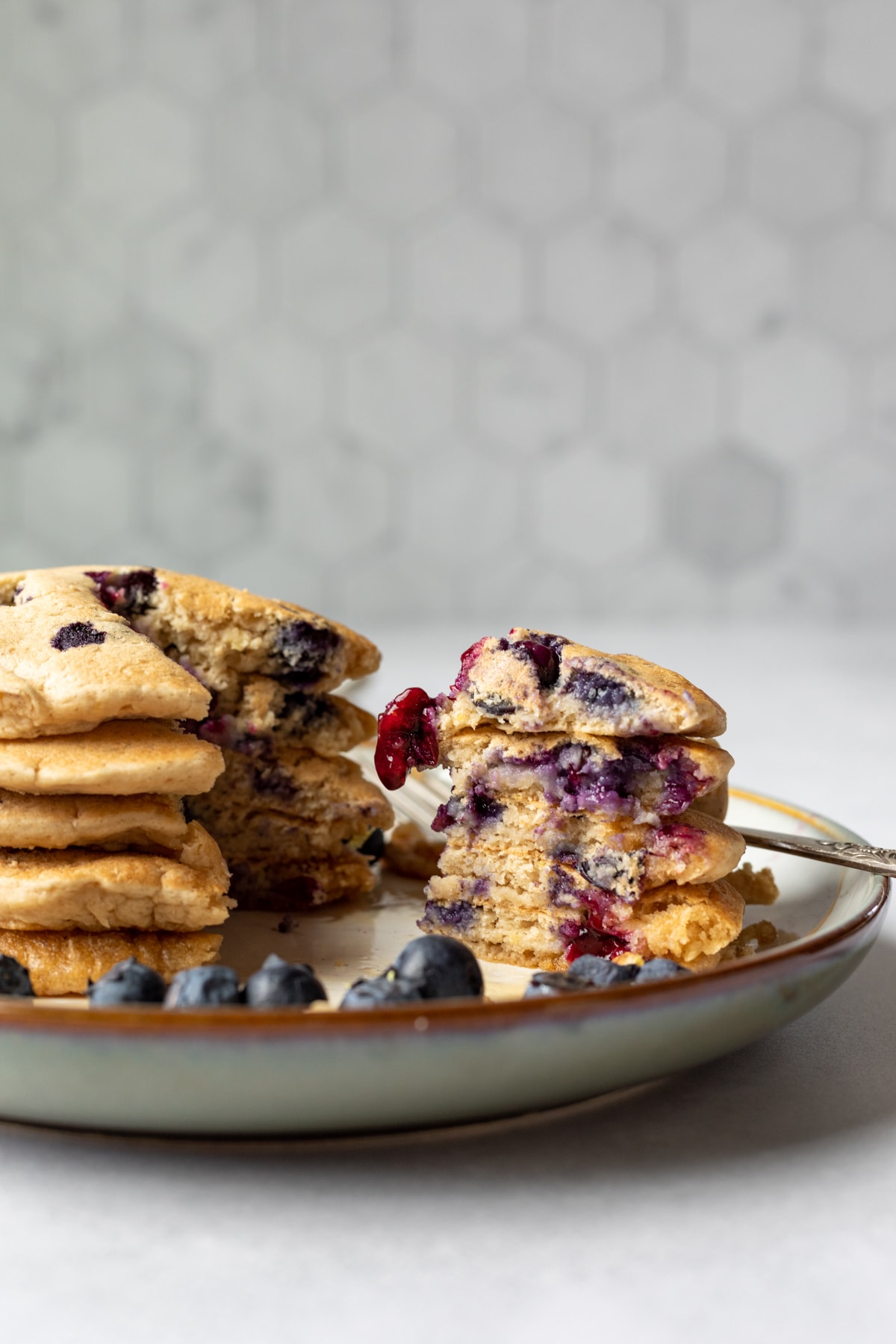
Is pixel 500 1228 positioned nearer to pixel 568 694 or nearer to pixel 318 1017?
pixel 318 1017

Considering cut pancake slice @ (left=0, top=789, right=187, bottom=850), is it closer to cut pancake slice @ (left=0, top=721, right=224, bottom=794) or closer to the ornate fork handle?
cut pancake slice @ (left=0, top=721, right=224, bottom=794)

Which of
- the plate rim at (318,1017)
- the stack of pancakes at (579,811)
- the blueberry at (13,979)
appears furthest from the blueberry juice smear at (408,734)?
the plate rim at (318,1017)

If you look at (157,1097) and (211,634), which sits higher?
(211,634)

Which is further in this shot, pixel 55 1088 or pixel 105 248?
pixel 105 248

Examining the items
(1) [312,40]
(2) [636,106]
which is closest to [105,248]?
(1) [312,40]

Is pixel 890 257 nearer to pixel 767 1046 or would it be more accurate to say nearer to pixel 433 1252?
pixel 767 1046

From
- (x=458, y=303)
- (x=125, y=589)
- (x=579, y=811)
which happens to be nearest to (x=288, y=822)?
(x=125, y=589)

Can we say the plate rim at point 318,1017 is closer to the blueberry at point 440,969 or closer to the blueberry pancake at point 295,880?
the blueberry at point 440,969

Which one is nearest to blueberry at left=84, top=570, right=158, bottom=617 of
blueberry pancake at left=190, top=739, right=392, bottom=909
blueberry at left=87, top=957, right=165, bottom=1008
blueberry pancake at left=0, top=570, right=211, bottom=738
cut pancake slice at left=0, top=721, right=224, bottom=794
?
blueberry pancake at left=0, top=570, right=211, bottom=738
